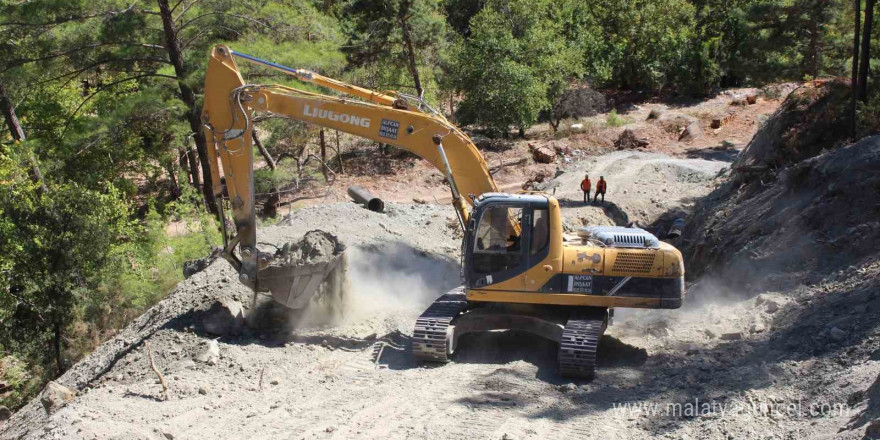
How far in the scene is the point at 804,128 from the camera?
17094 mm

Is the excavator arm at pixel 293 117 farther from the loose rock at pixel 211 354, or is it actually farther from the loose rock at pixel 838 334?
the loose rock at pixel 838 334

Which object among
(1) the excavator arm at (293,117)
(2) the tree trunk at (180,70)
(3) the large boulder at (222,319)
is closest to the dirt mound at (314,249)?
(1) the excavator arm at (293,117)

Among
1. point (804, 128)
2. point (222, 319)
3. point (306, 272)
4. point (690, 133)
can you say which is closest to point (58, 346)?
point (222, 319)

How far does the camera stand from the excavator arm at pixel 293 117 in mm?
10453

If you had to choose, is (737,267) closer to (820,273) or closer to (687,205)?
(820,273)

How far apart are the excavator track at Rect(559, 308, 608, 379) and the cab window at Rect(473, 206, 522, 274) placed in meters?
1.17

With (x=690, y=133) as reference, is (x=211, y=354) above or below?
above

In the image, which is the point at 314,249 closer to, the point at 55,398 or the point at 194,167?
the point at 55,398

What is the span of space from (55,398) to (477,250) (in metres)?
5.57

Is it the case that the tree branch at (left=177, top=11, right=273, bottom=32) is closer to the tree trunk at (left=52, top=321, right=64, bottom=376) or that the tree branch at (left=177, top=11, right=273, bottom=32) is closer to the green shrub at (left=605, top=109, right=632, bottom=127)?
the tree trunk at (left=52, top=321, right=64, bottom=376)

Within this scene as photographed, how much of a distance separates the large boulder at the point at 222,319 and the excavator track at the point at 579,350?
4800 mm

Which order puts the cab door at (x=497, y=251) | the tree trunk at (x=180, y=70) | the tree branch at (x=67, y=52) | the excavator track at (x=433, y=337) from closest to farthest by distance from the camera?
the excavator track at (x=433, y=337), the cab door at (x=497, y=251), the tree trunk at (x=180, y=70), the tree branch at (x=67, y=52)

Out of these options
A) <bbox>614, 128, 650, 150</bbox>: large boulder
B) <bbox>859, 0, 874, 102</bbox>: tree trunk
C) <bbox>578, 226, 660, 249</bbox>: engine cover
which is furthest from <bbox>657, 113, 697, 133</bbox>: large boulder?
<bbox>578, 226, 660, 249</bbox>: engine cover

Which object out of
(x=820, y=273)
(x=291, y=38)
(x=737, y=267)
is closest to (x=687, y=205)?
(x=737, y=267)
